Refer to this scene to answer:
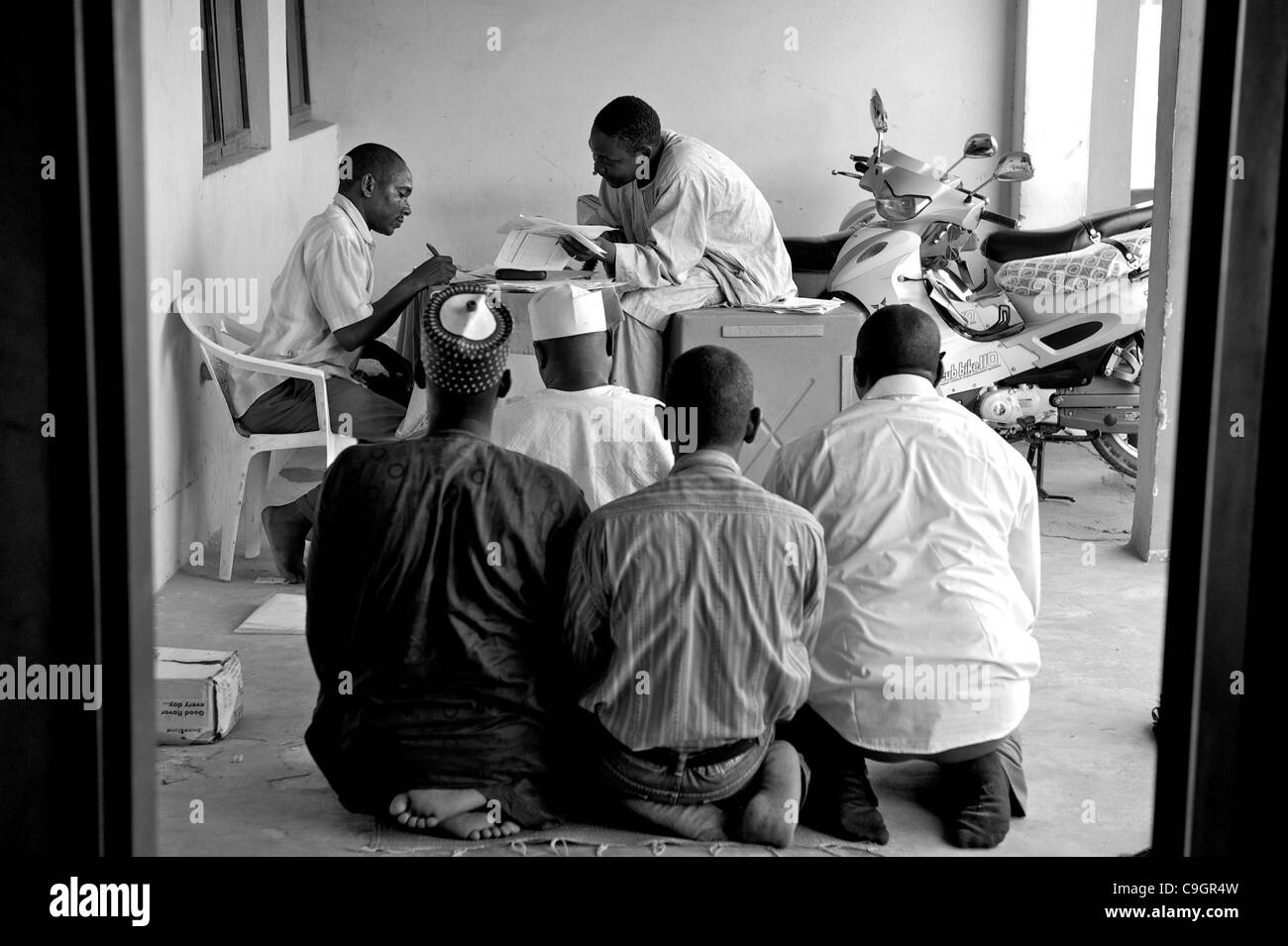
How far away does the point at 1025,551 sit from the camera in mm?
3469

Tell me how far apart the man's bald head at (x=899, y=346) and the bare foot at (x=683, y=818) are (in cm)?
106

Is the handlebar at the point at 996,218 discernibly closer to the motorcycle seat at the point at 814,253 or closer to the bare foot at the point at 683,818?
the motorcycle seat at the point at 814,253

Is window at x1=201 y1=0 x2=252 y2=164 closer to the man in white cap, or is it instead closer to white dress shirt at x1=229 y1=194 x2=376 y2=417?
white dress shirt at x1=229 y1=194 x2=376 y2=417

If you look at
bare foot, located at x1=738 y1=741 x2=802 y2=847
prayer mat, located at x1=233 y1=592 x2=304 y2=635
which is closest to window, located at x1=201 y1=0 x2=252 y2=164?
prayer mat, located at x1=233 y1=592 x2=304 y2=635

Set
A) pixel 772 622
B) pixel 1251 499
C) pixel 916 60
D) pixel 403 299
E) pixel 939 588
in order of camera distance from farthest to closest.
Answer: pixel 916 60 < pixel 403 299 < pixel 939 588 < pixel 772 622 < pixel 1251 499

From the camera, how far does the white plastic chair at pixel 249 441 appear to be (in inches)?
199

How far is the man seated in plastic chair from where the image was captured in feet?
16.9

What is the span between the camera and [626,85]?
8.84m

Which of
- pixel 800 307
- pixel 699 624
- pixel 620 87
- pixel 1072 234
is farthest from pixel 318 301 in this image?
pixel 620 87

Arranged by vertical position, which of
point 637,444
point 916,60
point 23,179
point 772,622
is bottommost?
point 772,622

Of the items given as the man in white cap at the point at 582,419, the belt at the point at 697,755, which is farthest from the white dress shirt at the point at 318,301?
the belt at the point at 697,755

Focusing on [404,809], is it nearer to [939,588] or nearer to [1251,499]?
[939,588]

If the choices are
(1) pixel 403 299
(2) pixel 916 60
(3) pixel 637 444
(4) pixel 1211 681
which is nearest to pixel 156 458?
(1) pixel 403 299

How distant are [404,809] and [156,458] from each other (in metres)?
2.21
